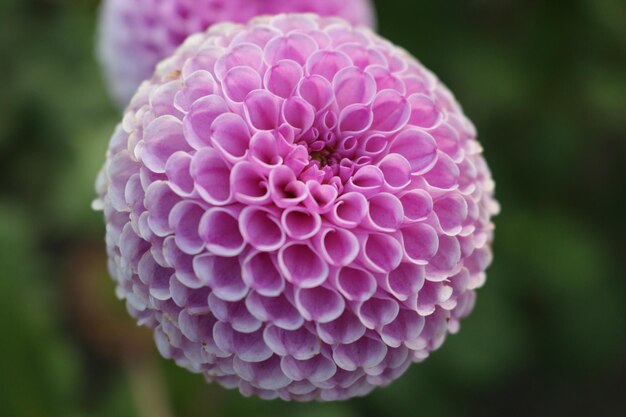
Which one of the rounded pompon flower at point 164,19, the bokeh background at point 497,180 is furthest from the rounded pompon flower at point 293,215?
the bokeh background at point 497,180

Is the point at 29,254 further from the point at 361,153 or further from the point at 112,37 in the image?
the point at 361,153

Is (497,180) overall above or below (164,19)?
below

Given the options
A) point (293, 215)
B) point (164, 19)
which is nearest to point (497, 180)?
point (164, 19)

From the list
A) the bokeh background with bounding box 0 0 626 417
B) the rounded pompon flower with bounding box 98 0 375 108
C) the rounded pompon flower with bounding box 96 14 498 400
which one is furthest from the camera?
the bokeh background with bounding box 0 0 626 417

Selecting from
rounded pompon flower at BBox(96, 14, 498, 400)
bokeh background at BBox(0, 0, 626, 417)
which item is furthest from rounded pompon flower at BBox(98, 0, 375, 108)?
bokeh background at BBox(0, 0, 626, 417)

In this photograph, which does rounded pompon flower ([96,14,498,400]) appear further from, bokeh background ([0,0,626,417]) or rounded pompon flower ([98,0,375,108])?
bokeh background ([0,0,626,417])

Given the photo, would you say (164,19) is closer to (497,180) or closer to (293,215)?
(293,215)
